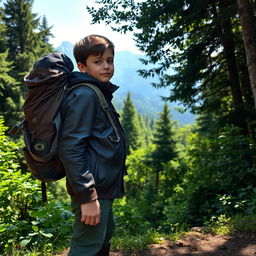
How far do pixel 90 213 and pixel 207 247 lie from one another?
2723 millimetres

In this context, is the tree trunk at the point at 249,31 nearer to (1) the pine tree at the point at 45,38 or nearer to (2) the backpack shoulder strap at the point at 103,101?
→ (2) the backpack shoulder strap at the point at 103,101

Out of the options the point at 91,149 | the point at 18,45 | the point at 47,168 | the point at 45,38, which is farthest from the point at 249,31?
the point at 45,38

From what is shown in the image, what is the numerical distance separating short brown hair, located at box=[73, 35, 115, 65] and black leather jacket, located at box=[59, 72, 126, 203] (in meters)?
0.16

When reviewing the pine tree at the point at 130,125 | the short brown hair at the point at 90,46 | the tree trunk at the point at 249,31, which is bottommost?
the short brown hair at the point at 90,46

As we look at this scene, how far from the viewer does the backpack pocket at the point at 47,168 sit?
1941 mm

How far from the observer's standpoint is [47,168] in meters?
1.96


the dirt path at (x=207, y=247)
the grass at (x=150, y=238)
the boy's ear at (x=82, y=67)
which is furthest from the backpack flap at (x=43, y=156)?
the dirt path at (x=207, y=247)

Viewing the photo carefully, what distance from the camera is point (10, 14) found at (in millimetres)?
21969

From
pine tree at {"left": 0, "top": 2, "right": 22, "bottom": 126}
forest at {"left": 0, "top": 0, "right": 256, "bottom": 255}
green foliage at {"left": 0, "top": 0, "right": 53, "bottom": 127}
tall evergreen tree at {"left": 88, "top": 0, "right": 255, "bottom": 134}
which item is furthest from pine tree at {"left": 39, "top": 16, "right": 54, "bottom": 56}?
tall evergreen tree at {"left": 88, "top": 0, "right": 255, "bottom": 134}

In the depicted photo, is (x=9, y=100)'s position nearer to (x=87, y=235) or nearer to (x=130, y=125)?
(x=87, y=235)

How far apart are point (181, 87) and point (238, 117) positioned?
223 cm

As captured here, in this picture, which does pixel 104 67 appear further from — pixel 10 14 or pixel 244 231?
pixel 10 14

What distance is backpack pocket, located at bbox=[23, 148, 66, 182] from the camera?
1941mm

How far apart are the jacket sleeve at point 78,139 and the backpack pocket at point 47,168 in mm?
147
